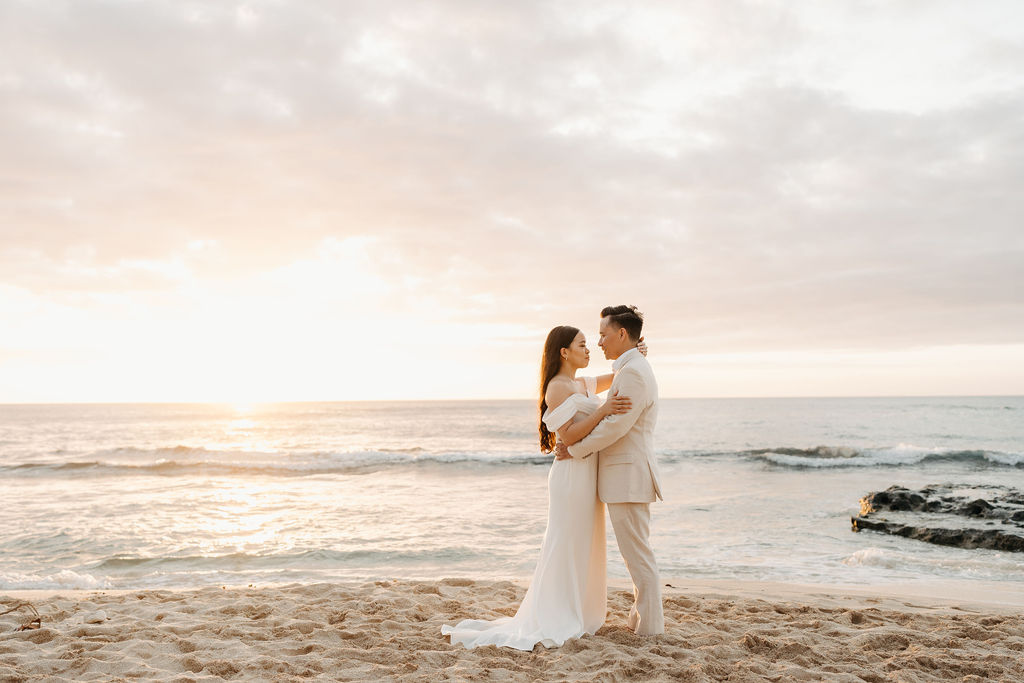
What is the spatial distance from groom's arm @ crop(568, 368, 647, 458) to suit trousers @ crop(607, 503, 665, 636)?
496 mm

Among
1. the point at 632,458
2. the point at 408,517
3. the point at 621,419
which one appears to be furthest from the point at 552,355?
the point at 408,517

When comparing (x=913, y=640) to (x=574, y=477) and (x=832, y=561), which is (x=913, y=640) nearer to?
(x=574, y=477)

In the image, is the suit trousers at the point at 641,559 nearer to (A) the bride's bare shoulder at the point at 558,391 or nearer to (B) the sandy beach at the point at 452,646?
(B) the sandy beach at the point at 452,646

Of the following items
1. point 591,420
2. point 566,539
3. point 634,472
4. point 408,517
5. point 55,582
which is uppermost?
point 591,420

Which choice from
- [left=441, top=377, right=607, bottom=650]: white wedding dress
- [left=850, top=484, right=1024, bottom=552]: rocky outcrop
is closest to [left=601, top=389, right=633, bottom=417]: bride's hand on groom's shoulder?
[left=441, top=377, right=607, bottom=650]: white wedding dress

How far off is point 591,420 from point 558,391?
0.40m

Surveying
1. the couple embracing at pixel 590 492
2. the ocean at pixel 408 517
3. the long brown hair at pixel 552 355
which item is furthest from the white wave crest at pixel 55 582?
the long brown hair at pixel 552 355

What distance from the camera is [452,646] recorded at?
4.79 metres

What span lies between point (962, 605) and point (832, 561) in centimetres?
276

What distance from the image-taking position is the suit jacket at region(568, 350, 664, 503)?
4762 millimetres

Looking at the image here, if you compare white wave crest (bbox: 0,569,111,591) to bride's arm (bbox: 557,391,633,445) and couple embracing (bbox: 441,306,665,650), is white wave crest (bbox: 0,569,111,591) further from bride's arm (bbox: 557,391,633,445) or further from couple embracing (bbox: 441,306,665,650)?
bride's arm (bbox: 557,391,633,445)

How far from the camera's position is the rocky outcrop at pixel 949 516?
10.2 metres

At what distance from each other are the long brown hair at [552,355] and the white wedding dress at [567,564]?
0.60ft

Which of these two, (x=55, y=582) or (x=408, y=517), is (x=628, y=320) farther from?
(x=408, y=517)
